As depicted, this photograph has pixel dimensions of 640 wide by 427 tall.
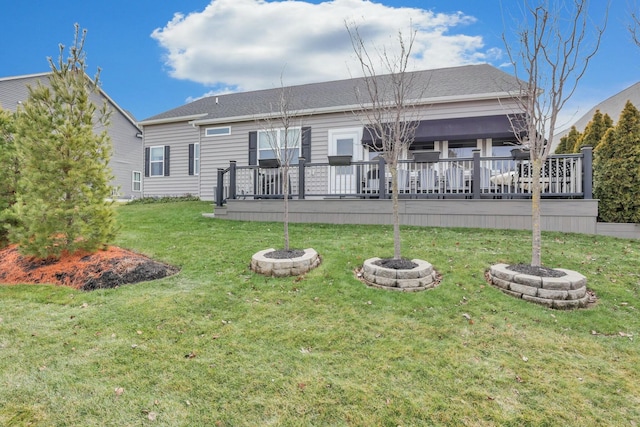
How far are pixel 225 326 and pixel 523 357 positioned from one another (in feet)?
9.60

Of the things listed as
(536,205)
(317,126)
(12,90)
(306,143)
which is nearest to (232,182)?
(306,143)

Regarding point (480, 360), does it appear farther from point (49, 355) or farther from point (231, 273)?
point (49, 355)

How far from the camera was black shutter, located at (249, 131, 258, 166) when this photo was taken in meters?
12.5

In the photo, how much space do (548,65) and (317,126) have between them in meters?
8.05

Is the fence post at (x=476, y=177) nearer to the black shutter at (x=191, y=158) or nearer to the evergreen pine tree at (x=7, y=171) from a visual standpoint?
the evergreen pine tree at (x=7, y=171)

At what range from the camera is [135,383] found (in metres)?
2.47

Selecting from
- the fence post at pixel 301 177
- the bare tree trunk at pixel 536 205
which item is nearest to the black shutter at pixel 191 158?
the fence post at pixel 301 177

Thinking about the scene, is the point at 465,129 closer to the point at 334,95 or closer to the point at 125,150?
the point at 334,95

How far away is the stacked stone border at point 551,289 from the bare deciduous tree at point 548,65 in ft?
1.55

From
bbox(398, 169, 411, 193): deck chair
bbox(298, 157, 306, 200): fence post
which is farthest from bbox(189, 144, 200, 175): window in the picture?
bbox(398, 169, 411, 193): deck chair

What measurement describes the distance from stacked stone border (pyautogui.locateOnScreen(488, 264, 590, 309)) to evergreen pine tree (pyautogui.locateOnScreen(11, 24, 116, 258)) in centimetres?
625

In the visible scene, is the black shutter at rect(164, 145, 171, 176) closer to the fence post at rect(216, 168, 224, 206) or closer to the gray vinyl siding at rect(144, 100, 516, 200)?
the gray vinyl siding at rect(144, 100, 516, 200)

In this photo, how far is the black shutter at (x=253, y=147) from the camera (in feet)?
40.9

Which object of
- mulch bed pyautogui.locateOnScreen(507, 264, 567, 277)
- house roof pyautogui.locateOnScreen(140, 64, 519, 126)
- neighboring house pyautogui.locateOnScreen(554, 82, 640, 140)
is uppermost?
neighboring house pyautogui.locateOnScreen(554, 82, 640, 140)
